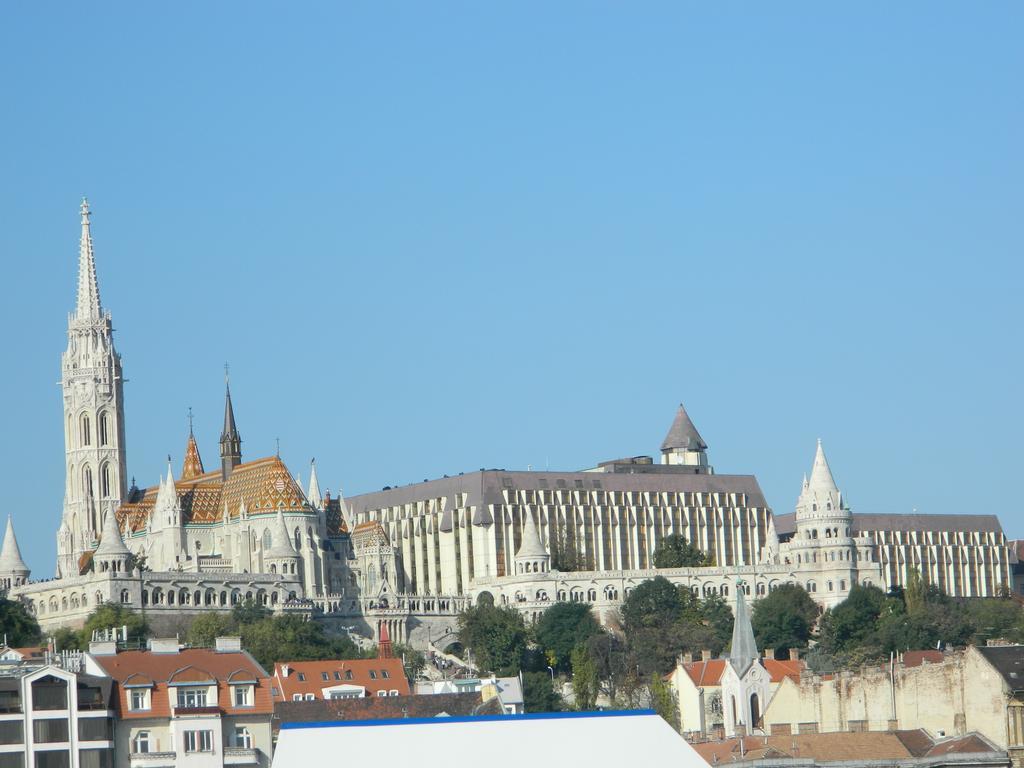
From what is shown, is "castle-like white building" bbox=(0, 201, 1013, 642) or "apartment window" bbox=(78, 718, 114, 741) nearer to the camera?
"apartment window" bbox=(78, 718, 114, 741)

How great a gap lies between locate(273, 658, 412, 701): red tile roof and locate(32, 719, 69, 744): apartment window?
3567 cm

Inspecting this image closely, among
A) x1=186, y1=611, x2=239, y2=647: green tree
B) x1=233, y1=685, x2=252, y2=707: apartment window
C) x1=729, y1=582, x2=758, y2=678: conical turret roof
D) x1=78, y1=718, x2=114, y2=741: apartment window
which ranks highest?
x1=186, y1=611, x2=239, y2=647: green tree

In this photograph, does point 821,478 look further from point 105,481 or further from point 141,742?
point 141,742

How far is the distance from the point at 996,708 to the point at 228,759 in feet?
77.9

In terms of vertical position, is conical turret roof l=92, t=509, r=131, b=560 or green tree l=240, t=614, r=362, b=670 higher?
conical turret roof l=92, t=509, r=131, b=560

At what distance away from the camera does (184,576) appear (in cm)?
17275

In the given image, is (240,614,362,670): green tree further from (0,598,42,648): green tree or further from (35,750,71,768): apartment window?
(35,750,71,768): apartment window

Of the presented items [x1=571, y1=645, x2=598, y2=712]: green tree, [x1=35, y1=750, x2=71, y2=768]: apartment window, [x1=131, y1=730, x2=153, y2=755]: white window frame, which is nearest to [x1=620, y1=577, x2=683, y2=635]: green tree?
[x1=571, y1=645, x2=598, y2=712]: green tree

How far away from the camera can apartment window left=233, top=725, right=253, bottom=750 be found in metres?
76.9

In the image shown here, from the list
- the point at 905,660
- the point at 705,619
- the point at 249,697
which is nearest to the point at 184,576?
the point at 705,619

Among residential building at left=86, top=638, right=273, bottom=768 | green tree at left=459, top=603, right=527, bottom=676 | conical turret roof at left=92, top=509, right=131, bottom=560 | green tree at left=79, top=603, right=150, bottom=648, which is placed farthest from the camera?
conical turret roof at left=92, top=509, right=131, bottom=560

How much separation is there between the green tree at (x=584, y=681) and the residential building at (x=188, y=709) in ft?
224

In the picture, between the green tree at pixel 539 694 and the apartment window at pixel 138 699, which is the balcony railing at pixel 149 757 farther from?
the green tree at pixel 539 694

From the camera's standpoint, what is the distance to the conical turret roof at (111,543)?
170500mm
